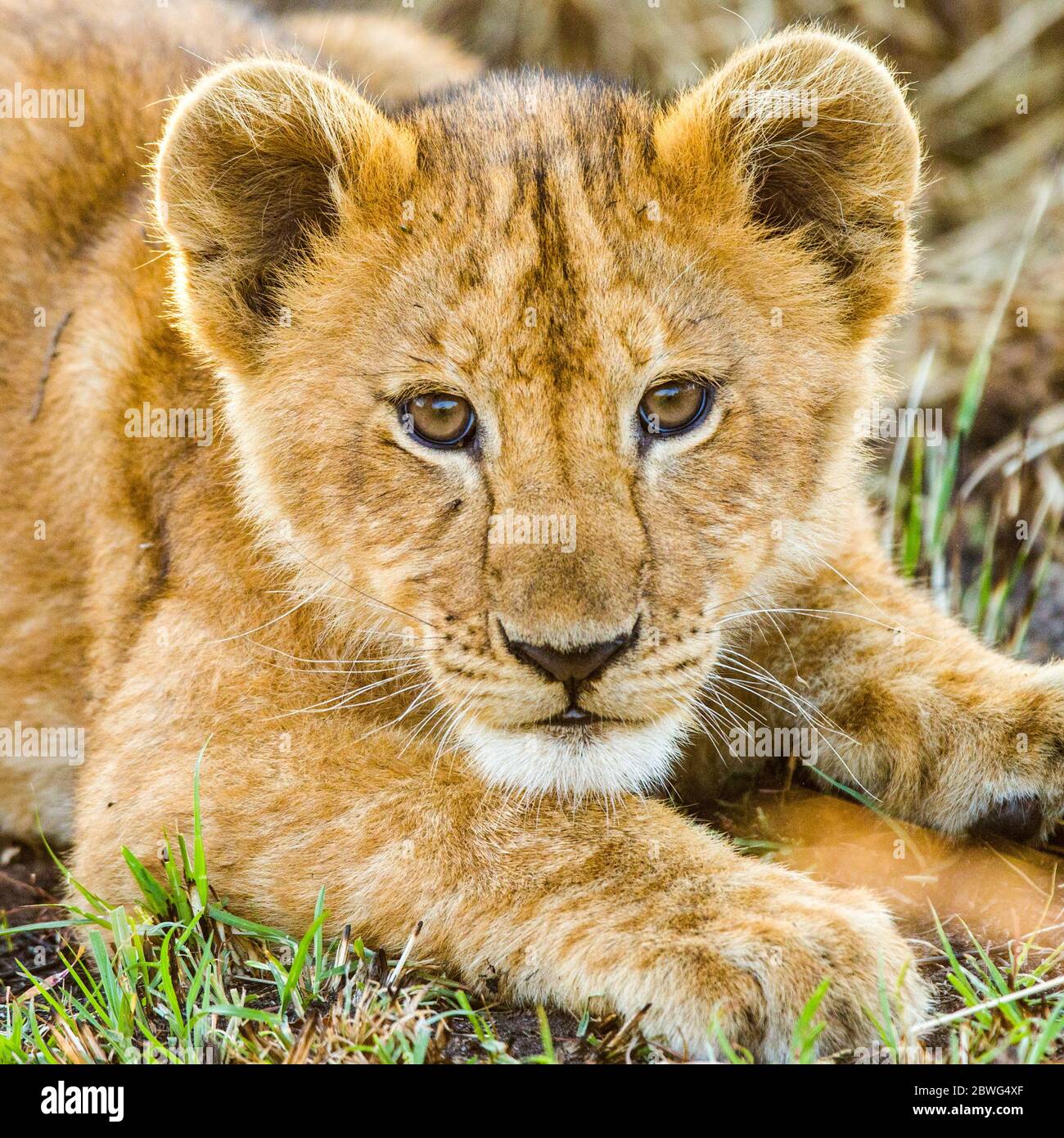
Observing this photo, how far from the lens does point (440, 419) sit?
3.30 metres

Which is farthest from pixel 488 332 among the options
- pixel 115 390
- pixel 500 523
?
pixel 115 390

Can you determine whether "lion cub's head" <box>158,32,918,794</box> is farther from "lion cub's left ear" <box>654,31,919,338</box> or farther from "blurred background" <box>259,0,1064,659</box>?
"blurred background" <box>259,0,1064,659</box>

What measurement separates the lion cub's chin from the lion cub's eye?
26.2 inches

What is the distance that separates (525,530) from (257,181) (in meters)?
1.18

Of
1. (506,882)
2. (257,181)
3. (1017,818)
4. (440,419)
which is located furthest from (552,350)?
(1017,818)

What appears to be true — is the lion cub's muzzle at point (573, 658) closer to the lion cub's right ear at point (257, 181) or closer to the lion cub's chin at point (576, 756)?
the lion cub's chin at point (576, 756)

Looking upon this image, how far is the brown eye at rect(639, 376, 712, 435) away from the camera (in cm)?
327

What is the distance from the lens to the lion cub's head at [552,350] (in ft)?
10.3

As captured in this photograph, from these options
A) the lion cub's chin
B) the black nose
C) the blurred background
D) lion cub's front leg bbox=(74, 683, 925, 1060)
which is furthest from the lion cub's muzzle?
the blurred background

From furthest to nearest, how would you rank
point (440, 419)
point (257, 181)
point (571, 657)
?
point (257, 181), point (440, 419), point (571, 657)

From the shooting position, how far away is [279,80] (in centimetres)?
336

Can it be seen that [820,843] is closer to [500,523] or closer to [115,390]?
[500,523]

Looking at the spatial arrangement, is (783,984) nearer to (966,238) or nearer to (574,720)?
(574,720)
